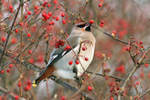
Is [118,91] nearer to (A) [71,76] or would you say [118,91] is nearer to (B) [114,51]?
(A) [71,76]

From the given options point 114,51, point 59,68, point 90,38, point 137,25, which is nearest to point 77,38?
point 90,38

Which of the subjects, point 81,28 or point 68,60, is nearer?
point 68,60

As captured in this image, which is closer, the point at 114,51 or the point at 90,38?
the point at 90,38

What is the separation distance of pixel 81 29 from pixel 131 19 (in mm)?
4369

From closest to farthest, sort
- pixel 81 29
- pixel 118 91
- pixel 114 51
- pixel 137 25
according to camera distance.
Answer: pixel 118 91 → pixel 81 29 → pixel 114 51 → pixel 137 25

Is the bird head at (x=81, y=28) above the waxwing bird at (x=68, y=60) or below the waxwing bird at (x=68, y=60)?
above

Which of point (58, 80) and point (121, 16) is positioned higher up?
point (58, 80)

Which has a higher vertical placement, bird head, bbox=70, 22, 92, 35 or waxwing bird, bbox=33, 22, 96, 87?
bird head, bbox=70, 22, 92, 35

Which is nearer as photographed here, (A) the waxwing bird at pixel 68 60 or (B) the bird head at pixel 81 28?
(A) the waxwing bird at pixel 68 60

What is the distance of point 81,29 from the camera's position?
5125mm

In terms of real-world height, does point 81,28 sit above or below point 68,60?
above

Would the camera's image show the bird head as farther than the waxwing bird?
Yes

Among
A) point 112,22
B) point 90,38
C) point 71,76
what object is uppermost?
point 90,38

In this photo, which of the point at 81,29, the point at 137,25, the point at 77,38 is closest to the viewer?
the point at 77,38
